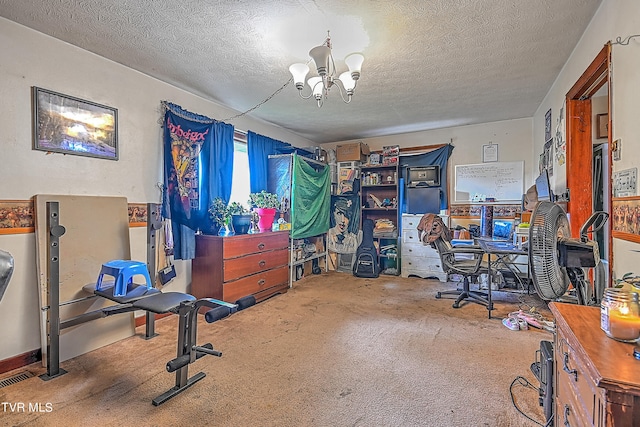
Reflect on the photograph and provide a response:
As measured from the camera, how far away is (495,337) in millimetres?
2586

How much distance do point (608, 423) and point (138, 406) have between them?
201cm

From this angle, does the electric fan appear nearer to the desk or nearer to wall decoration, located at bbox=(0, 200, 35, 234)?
the desk

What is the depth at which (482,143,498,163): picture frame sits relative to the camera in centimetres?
450

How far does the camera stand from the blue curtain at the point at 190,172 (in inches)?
120

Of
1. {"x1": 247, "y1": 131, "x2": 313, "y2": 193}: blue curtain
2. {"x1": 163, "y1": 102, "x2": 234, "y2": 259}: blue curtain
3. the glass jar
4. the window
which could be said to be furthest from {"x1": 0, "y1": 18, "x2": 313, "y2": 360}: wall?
the glass jar

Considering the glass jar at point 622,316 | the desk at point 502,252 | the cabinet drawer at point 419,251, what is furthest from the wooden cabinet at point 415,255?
the glass jar at point 622,316

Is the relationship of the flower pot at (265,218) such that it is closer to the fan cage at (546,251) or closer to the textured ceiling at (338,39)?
the textured ceiling at (338,39)

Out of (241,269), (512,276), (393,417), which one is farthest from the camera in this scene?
(512,276)

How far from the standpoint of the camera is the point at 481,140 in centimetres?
460

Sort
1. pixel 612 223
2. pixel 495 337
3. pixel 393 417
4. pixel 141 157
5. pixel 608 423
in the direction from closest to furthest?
pixel 608 423, pixel 393 417, pixel 612 223, pixel 495 337, pixel 141 157

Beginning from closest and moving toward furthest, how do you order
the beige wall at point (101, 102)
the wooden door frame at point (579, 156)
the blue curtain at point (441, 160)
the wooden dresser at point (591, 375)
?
1. the wooden dresser at point (591, 375)
2. the beige wall at point (101, 102)
3. the wooden door frame at point (579, 156)
4. the blue curtain at point (441, 160)

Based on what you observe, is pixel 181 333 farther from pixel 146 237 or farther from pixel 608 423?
pixel 608 423

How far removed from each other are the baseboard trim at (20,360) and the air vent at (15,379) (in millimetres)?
95

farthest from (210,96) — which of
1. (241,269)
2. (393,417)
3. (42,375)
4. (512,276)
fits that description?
(512,276)
